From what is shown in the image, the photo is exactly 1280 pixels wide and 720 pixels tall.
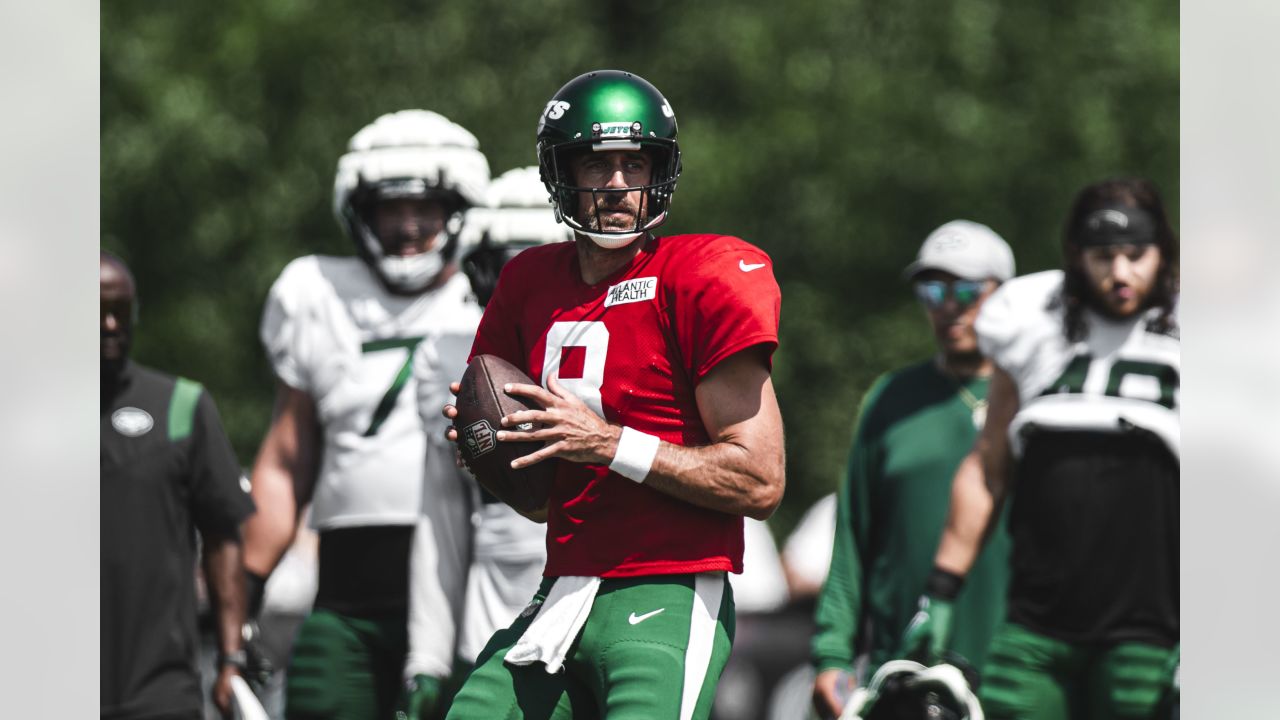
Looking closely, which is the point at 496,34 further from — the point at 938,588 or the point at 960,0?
the point at 938,588

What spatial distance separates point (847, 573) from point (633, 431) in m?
3.70

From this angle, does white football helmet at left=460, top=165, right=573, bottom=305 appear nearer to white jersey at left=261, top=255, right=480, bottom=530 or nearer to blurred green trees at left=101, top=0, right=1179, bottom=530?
white jersey at left=261, top=255, right=480, bottom=530

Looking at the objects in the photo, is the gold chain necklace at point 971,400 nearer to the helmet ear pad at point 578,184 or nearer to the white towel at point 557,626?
the helmet ear pad at point 578,184

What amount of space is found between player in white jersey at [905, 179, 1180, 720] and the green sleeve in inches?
43.7

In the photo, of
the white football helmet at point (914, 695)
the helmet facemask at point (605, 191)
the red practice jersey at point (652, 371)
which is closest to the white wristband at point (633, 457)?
the red practice jersey at point (652, 371)

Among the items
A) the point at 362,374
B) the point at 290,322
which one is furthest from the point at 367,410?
the point at 290,322

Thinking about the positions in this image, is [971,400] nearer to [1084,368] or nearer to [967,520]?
[967,520]

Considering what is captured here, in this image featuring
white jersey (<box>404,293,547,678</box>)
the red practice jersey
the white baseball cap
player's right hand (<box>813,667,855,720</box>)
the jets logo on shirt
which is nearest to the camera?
the red practice jersey

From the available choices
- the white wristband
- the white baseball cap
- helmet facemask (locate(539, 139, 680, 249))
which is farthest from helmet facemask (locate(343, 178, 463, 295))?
the white wristband

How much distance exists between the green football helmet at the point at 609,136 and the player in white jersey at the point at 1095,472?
2457 millimetres

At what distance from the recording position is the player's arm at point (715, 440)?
15.2 feet

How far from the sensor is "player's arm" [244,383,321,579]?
24.9 ft

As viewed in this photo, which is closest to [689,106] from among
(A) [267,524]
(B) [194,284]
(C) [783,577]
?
(B) [194,284]
